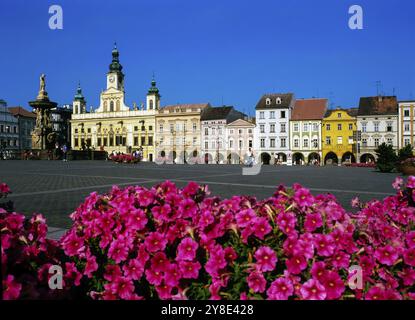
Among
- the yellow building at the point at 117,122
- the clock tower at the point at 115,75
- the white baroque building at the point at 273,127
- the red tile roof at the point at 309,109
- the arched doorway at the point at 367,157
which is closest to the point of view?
the arched doorway at the point at 367,157

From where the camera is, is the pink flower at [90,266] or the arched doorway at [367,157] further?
the arched doorway at [367,157]

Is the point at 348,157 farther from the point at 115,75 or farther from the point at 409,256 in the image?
the point at 409,256

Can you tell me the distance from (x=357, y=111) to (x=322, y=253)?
64256 millimetres

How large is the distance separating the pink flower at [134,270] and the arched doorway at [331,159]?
62.7m

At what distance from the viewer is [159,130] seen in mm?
79688

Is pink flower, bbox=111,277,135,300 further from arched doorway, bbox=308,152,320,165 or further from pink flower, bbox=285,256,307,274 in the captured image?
arched doorway, bbox=308,152,320,165

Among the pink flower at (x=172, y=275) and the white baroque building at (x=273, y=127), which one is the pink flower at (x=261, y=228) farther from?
the white baroque building at (x=273, y=127)

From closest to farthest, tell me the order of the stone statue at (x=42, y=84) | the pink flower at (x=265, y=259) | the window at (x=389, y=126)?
the pink flower at (x=265, y=259), the stone statue at (x=42, y=84), the window at (x=389, y=126)

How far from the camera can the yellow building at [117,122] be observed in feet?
266

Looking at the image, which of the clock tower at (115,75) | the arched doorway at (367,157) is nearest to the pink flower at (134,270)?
the arched doorway at (367,157)

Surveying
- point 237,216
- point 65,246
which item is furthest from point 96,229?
point 237,216

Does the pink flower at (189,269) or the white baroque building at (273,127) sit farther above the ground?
the white baroque building at (273,127)
